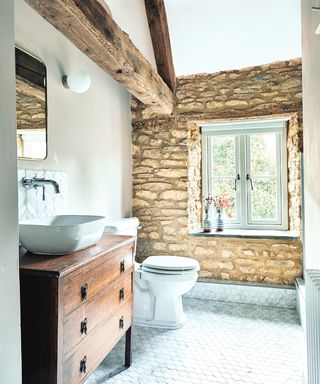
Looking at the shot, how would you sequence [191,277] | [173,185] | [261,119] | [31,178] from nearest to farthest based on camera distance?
[31,178], [191,277], [261,119], [173,185]

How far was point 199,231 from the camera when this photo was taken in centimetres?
341

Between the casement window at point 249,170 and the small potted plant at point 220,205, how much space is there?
0.15ft

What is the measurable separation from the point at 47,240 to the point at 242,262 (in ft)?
7.58

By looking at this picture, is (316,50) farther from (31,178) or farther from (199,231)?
(199,231)

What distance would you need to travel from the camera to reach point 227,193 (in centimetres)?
351

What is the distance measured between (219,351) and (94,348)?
1089 millimetres

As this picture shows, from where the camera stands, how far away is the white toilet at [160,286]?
8.34 ft

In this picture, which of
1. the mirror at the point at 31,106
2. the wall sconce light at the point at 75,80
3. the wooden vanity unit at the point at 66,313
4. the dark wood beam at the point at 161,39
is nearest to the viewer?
the wooden vanity unit at the point at 66,313

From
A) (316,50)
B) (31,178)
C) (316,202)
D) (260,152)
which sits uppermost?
(316,50)

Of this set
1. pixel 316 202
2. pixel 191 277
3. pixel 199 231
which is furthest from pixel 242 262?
pixel 316 202

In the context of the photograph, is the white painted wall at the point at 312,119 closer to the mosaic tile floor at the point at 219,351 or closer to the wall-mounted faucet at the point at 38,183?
the mosaic tile floor at the point at 219,351

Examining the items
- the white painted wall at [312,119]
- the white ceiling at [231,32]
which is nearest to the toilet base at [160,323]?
the white painted wall at [312,119]

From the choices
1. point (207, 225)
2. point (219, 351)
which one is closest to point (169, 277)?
point (219, 351)

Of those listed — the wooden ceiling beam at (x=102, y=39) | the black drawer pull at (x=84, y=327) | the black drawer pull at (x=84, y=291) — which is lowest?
the black drawer pull at (x=84, y=327)
